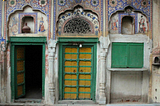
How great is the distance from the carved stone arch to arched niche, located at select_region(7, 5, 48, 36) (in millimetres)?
610

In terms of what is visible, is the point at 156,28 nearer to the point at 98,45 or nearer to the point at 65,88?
the point at 98,45

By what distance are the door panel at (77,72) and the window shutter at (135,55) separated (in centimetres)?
157

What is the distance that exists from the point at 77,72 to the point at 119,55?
6.03 feet

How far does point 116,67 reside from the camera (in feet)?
19.3

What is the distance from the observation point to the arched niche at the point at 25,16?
589 cm

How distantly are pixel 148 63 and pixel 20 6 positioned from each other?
5634 millimetres

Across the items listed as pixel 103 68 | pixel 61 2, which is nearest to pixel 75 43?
pixel 103 68

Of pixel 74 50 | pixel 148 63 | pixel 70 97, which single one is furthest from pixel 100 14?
pixel 70 97

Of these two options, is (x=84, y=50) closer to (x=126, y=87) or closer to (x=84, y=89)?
(x=84, y=89)

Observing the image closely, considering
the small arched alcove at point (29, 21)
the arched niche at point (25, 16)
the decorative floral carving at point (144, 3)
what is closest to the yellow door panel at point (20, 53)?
the arched niche at point (25, 16)

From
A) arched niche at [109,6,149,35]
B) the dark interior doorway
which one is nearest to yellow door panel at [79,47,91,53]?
arched niche at [109,6,149,35]

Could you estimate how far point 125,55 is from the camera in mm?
5883

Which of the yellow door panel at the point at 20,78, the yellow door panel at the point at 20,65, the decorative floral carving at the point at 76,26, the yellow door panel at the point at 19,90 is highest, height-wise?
the decorative floral carving at the point at 76,26

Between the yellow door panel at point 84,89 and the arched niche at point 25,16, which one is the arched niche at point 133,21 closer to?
the yellow door panel at point 84,89
